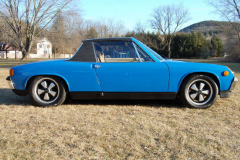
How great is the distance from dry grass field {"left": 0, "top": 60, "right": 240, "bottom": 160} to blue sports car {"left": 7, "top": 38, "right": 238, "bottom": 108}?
0.29 meters

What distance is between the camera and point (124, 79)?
3.79 metres

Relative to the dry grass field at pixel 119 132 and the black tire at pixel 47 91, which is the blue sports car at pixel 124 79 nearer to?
the black tire at pixel 47 91

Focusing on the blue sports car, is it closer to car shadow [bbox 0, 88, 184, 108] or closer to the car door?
the car door

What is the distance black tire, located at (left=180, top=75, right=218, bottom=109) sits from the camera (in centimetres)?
381

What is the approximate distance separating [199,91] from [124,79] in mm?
1533

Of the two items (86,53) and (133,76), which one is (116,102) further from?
(86,53)

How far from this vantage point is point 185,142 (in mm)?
2439

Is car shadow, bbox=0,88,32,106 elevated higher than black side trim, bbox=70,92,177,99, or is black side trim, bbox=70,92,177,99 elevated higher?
black side trim, bbox=70,92,177,99

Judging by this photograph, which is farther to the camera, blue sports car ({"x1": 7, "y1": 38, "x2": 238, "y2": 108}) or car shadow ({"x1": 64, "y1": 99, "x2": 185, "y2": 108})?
car shadow ({"x1": 64, "y1": 99, "x2": 185, "y2": 108})

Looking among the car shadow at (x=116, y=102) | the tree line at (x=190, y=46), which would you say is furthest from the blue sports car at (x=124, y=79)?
the tree line at (x=190, y=46)

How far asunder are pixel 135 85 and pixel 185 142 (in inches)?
63.0

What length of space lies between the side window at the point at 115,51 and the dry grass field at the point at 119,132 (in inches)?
39.8

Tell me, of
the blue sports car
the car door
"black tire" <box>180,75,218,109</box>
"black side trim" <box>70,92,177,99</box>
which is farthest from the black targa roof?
"black tire" <box>180,75,218,109</box>

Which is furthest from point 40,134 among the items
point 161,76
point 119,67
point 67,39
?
point 67,39
